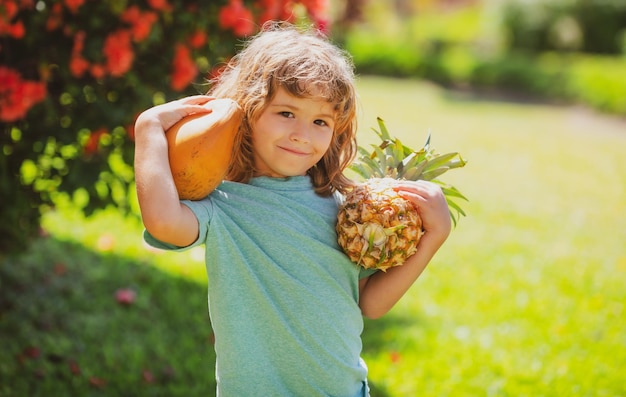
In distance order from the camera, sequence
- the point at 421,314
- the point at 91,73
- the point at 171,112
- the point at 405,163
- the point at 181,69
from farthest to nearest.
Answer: the point at 421,314
the point at 181,69
the point at 91,73
the point at 405,163
the point at 171,112

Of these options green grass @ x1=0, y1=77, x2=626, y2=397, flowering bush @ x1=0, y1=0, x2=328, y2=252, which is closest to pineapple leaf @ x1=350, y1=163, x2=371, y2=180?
flowering bush @ x1=0, y1=0, x2=328, y2=252

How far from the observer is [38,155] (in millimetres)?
4062

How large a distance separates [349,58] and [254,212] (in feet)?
2.19

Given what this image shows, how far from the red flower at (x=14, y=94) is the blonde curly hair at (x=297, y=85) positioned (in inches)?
60.6

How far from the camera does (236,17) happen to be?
393cm

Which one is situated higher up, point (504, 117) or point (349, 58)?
point (349, 58)

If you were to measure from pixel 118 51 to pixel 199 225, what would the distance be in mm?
1910

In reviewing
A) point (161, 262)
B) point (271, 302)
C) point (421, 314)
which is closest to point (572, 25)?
point (421, 314)

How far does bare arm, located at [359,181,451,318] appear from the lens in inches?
87.9

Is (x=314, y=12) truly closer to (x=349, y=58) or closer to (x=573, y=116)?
(x=349, y=58)

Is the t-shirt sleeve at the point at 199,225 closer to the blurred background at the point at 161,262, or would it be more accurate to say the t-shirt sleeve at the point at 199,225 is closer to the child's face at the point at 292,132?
the child's face at the point at 292,132

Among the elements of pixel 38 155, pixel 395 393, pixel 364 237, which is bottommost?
pixel 395 393

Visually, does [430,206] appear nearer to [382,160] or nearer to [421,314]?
[382,160]

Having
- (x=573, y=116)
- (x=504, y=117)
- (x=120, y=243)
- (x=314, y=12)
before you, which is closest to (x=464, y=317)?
(x=314, y=12)
